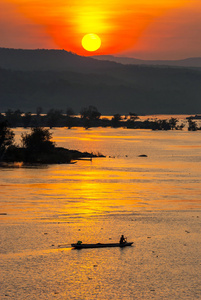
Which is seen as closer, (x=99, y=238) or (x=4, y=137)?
(x=99, y=238)

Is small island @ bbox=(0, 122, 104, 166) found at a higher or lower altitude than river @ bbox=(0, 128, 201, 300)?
higher

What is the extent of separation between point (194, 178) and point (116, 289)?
5949 cm

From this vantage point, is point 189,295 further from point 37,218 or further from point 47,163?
point 47,163

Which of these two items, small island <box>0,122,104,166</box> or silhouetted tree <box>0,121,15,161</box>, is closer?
silhouetted tree <box>0,121,15,161</box>

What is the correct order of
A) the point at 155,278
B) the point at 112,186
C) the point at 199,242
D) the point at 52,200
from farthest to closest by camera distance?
the point at 112,186 → the point at 52,200 → the point at 199,242 → the point at 155,278

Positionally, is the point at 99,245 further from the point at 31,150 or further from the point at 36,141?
the point at 31,150

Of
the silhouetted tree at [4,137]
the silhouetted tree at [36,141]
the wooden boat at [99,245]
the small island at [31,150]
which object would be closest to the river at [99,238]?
the wooden boat at [99,245]

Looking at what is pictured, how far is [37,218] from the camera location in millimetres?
48406

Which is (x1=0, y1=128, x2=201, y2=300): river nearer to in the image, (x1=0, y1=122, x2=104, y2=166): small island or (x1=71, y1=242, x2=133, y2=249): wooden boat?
(x1=71, y1=242, x2=133, y2=249): wooden boat

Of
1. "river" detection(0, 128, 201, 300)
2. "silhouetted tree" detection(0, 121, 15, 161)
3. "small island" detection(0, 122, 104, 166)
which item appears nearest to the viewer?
"river" detection(0, 128, 201, 300)

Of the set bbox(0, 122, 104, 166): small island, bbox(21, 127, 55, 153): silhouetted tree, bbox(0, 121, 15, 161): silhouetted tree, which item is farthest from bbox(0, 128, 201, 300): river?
bbox(21, 127, 55, 153): silhouetted tree

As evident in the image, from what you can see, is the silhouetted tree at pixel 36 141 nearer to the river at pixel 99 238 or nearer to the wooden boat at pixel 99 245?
the river at pixel 99 238

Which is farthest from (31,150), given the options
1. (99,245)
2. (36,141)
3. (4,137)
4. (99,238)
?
(99,245)

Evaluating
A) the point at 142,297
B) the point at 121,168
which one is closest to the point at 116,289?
the point at 142,297
